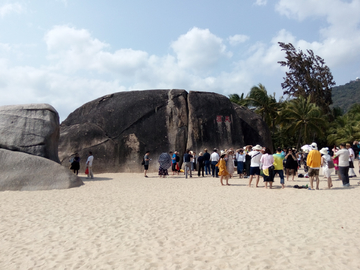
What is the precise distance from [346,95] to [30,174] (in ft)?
312

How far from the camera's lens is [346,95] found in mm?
88938

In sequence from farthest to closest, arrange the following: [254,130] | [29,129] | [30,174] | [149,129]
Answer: [254,130] < [149,129] < [29,129] < [30,174]

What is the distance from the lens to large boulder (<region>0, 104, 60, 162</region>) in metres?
13.0

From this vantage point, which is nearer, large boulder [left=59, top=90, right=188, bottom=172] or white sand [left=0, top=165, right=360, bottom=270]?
white sand [left=0, top=165, right=360, bottom=270]

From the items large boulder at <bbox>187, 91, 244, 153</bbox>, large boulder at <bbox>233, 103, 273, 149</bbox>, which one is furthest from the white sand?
large boulder at <bbox>233, 103, 273, 149</bbox>

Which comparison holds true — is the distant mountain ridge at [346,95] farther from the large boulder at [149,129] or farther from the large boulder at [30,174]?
the large boulder at [30,174]

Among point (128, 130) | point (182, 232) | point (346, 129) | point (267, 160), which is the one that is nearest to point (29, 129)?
point (128, 130)

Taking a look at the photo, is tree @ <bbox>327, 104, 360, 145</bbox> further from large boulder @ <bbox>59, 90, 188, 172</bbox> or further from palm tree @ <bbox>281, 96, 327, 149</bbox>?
large boulder @ <bbox>59, 90, 188, 172</bbox>

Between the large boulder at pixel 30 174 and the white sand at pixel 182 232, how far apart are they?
1.86m

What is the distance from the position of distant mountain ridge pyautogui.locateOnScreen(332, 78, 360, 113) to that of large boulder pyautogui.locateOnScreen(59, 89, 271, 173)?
210 feet

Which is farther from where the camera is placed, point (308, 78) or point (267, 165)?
point (308, 78)

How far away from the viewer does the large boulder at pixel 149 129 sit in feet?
62.6

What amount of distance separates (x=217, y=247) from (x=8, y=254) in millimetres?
3066

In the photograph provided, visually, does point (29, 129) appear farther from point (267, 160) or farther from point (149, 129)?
point (267, 160)
